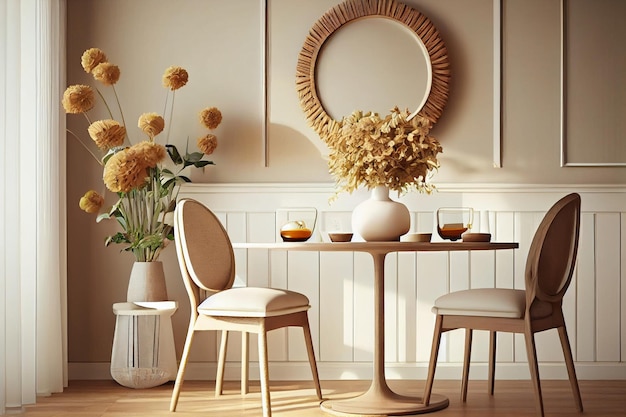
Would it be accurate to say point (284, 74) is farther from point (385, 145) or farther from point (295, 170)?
point (385, 145)

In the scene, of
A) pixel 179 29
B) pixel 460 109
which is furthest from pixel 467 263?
pixel 179 29

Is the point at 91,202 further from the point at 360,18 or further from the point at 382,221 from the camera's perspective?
the point at 360,18

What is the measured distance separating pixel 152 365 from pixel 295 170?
119 cm

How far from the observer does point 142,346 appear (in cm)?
387

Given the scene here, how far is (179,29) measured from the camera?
427 cm

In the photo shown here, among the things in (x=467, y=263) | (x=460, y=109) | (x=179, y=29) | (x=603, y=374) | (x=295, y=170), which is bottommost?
(x=603, y=374)

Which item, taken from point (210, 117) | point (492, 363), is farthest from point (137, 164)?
point (492, 363)

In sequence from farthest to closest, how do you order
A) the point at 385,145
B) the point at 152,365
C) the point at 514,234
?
1. the point at 514,234
2. the point at 152,365
3. the point at 385,145

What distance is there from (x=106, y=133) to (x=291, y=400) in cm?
147

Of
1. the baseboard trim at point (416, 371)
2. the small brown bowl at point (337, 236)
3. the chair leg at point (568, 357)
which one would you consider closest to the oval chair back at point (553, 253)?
the chair leg at point (568, 357)

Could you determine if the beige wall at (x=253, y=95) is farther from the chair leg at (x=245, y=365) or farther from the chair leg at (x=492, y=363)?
the chair leg at (x=492, y=363)

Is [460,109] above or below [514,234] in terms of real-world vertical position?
above

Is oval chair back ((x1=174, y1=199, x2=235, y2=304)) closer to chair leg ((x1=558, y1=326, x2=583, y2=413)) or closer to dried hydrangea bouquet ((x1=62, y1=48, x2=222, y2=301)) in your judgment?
dried hydrangea bouquet ((x1=62, y1=48, x2=222, y2=301))

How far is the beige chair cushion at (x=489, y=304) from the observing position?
309cm
